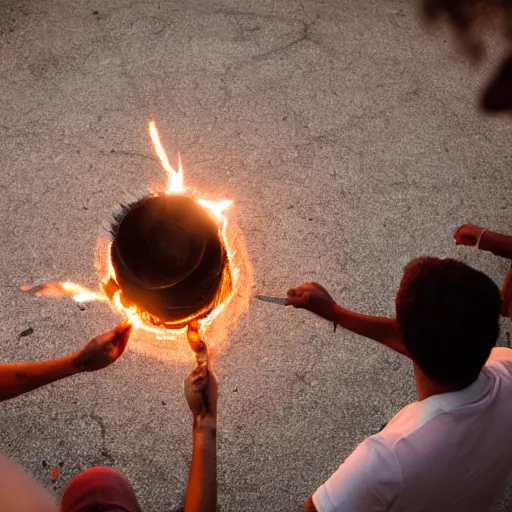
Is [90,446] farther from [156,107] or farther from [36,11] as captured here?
[36,11]

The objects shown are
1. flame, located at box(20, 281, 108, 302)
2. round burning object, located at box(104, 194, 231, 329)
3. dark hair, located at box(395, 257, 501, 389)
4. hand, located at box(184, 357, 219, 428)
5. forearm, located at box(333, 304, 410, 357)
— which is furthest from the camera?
flame, located at box(20, 281, 108, 302)

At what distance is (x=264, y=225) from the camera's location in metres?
3.23

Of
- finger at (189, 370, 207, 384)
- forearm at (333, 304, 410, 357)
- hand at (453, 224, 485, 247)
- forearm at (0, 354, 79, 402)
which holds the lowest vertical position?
forearm at (0, 354, 79, 402)

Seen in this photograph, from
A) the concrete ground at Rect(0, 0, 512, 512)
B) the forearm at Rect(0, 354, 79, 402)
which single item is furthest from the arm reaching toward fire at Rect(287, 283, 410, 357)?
the forearm at Rect(0, 354, 79, 402)

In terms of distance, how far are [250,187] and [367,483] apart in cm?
209

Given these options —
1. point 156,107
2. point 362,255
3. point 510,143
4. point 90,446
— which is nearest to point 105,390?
point 90,446

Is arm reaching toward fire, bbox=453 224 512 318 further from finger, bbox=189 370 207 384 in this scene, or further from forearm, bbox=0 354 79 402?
forearm, bbox=0 354 79 402

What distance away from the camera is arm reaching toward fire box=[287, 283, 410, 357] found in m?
2.31

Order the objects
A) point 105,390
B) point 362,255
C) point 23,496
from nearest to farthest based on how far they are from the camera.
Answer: point 23,496 < point 105,390 < point 362,255

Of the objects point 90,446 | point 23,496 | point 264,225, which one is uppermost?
point 23,496

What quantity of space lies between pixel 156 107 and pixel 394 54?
5.58 feet

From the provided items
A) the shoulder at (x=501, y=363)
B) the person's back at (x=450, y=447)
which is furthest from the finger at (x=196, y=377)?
the shoulder at (x=501, y=363)

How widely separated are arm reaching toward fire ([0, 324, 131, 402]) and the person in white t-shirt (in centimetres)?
95

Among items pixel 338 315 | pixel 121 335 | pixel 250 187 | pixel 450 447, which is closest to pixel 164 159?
pixel 250 187
